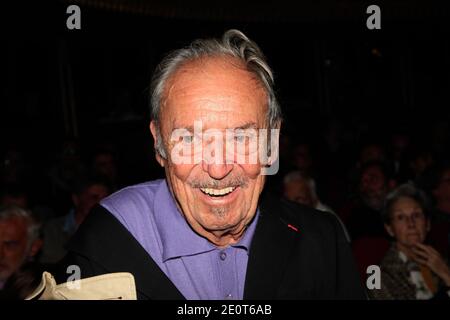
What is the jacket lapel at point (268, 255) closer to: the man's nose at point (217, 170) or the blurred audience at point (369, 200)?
the man's nose at point (217, 170)

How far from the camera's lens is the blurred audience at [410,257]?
2.82 meters

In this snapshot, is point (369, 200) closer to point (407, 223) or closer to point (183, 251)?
point (407, 223)

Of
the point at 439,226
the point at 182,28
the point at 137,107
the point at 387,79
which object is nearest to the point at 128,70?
the point at 137,107

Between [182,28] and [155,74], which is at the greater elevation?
[182,28]

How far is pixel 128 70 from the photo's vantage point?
27.2ft

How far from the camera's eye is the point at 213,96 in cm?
115

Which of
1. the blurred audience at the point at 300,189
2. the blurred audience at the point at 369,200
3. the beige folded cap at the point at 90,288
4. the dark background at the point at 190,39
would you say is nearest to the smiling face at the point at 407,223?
the blurred audience at the point at 369,200

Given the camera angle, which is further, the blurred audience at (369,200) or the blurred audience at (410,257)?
the blurred audience at (369,200)

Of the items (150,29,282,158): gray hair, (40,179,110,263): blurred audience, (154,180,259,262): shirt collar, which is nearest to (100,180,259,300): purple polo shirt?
(154,180,259,262): shirt collar

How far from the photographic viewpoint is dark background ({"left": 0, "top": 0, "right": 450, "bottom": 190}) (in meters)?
4.21

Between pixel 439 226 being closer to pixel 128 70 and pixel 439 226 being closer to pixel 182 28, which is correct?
pixel 182 28

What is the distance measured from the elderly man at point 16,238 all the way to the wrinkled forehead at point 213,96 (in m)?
1.94

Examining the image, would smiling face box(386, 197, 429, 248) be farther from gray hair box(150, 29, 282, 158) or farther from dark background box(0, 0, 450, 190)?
gray hair box(150, 29, 282, 158)
